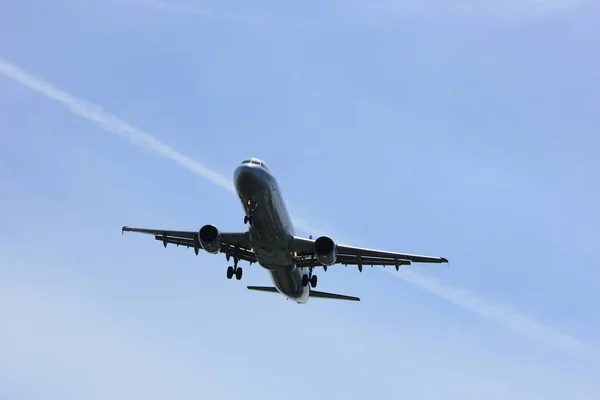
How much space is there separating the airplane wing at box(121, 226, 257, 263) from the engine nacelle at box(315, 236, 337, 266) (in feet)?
13.4

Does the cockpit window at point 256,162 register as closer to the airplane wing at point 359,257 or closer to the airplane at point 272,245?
the airplane at point 272,245

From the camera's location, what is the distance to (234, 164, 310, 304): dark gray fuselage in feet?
124

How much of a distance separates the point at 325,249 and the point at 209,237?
20.1ft

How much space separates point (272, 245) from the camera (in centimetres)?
4012

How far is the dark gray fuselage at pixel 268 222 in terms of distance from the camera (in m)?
37.7

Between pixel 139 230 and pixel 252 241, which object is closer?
pixel 252 241

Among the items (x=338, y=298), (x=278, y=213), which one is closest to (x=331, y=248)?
(x=278, y=213)

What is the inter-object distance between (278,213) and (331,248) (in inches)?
137

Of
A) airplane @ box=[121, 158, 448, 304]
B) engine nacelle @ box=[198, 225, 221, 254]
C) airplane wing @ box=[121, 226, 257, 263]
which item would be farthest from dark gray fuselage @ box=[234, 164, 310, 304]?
engine nacelle @ box=[198, 225, 221, 254]

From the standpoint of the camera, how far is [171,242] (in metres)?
47.0

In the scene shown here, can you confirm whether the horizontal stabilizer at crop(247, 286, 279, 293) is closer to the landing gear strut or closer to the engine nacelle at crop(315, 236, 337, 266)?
the engine nacelle at crop(315, 236, 337, 266)

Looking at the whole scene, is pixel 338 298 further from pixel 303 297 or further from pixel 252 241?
pixel 252 241

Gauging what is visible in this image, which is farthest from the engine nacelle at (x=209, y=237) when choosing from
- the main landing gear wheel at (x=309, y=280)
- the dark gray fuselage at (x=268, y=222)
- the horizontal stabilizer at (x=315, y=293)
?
the horizontal stabilizer at (x=315, y=293)

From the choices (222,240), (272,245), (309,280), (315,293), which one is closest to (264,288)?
(315,293)
